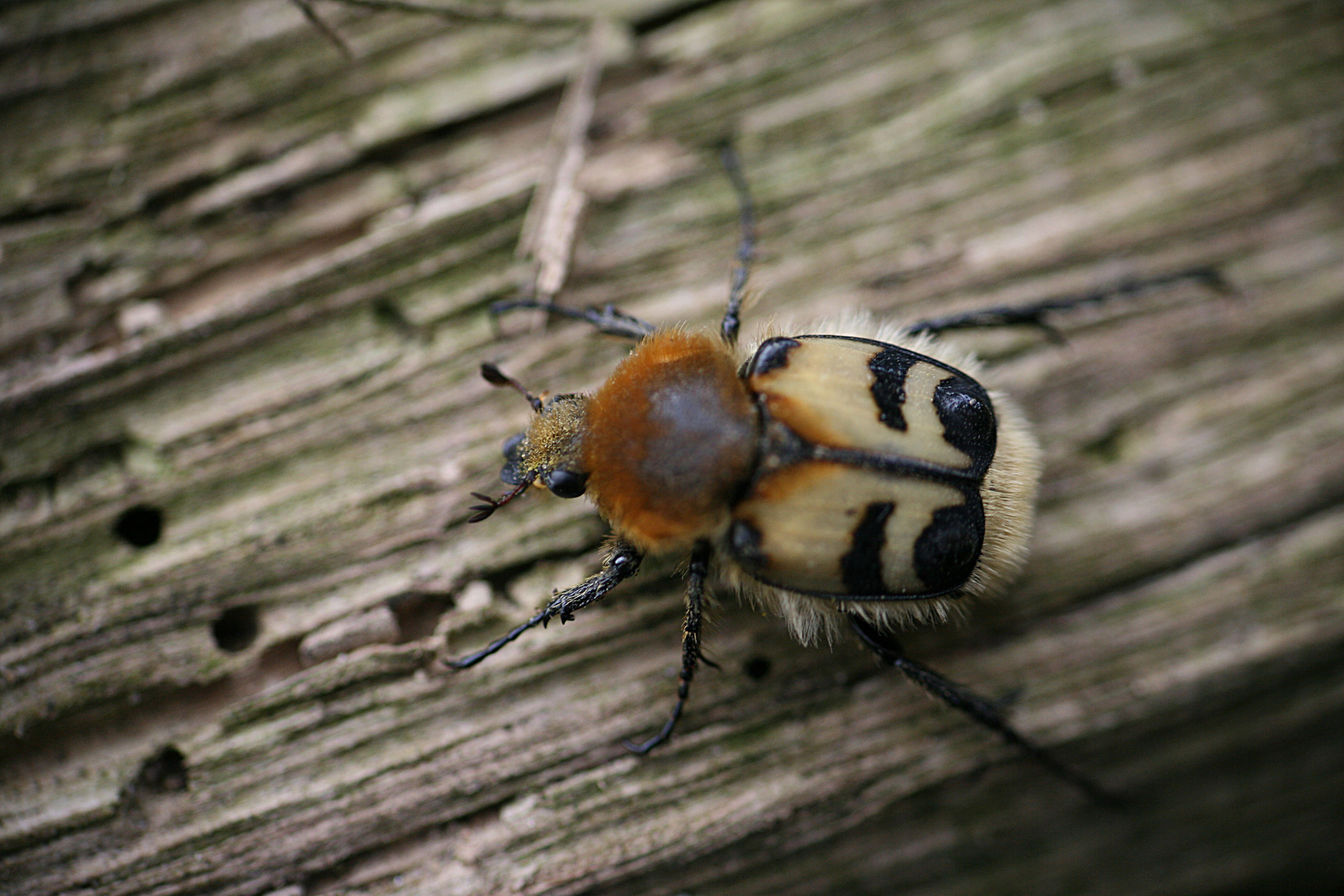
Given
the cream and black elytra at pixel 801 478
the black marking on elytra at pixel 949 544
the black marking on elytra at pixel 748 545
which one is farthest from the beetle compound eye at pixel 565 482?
the black marking on elytra at pixel 949 544

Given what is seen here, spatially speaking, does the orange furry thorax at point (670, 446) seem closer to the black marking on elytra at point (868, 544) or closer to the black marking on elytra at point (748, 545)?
the black marking on elytra at point (748, 545)

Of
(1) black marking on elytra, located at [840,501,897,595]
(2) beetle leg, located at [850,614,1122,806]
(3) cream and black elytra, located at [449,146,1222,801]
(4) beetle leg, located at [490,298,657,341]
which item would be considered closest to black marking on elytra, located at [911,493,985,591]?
(3) cream and black elytra, located at [449,146,1222,801]

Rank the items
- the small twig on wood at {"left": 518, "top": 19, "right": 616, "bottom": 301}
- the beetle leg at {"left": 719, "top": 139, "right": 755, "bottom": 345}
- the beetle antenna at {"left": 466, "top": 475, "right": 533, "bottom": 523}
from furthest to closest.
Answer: the small twig on wood at {"left": 518, "top": 19, "right": 616, "bottom": 301} → the beetle leg at {"left": 719, "top": 139, "right": 755, "bottom": 345} → the beetle antenna at {"left": 466, "top": 475, "right": 533, "bottom": 523}

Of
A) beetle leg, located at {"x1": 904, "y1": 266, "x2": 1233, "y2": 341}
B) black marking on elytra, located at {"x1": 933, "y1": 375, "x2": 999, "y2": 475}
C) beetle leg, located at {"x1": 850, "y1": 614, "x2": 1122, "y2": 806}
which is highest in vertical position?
beetle leg, located at {"x1": 904, "y1": 266, "x2": 1233, "y2": 341}

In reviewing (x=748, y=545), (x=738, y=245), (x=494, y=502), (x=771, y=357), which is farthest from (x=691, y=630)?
(x=738, y=245)

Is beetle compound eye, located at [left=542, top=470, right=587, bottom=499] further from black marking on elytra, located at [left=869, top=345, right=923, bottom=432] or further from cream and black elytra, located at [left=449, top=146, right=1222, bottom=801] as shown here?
black marking on elytra, located at [left=869, top=345, right=923, bottom=432]

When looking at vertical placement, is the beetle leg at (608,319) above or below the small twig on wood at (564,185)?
below

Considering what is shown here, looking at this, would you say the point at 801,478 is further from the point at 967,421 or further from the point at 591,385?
the point at 591,385

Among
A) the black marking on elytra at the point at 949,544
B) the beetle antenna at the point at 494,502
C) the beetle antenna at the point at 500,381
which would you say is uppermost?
the beetle antenna at the point at 500,381
